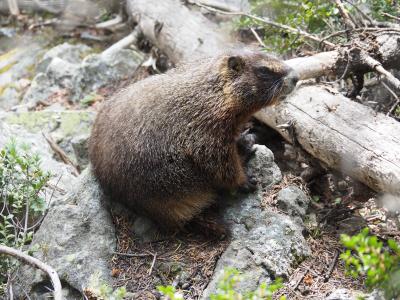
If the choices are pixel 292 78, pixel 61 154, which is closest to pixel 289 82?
pixel 292 78

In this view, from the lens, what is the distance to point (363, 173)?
488 cm

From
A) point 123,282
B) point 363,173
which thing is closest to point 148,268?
point 123,282

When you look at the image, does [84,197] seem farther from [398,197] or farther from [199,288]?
[398,197]

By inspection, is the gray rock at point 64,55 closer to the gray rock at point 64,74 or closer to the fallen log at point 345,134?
the gray rock at point 64,74

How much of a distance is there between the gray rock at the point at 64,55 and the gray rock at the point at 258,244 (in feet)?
20.2

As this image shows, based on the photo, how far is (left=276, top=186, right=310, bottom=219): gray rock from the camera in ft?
16.9

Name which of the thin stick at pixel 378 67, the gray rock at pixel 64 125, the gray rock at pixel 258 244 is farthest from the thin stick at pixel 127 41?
the gray rock at pixel 258 244

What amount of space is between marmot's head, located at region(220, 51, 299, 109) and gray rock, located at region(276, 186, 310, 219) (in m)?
0.95

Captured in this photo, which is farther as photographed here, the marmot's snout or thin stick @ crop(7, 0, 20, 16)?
thin stick @ crop(7, 0, 20, 16)

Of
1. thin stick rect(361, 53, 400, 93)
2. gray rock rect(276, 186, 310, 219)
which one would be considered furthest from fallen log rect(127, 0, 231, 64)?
gray rock rect(276, 186, 310, 219)

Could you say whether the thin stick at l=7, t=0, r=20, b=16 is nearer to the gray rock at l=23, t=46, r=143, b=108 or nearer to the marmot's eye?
the gray rock at l=23, t=46, r=143, b=108

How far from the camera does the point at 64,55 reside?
10203 millimetres

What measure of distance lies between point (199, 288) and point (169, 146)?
1409mm

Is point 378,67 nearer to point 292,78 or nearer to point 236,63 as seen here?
point 292,78
